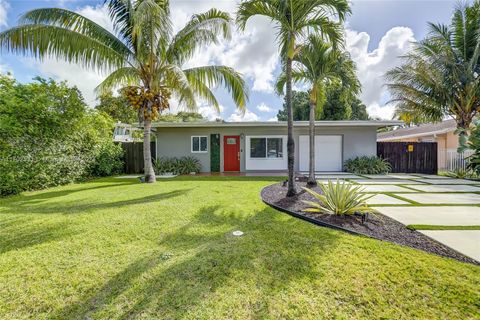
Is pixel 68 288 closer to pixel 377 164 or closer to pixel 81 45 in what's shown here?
pixel 81 45

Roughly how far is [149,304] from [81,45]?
8.54 m

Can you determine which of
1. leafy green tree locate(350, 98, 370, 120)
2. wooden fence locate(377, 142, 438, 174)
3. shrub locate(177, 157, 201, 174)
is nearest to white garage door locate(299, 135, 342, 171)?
wooden fence locate(377, 142, 438, 174)

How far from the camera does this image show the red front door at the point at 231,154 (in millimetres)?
13109

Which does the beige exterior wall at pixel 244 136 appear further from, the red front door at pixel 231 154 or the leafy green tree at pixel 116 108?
the leafy green tree at pixel 116 108

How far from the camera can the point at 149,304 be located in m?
2.10

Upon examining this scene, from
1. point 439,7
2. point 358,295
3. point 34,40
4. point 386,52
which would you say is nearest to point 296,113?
point 386,52

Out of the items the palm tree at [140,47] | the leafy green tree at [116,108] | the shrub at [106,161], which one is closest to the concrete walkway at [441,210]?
the palm tree at [140,47]

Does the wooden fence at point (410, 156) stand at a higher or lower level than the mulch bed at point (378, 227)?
higher

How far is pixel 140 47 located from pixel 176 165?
21.0 ft

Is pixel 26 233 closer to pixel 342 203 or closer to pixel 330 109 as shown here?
pixel 342 203

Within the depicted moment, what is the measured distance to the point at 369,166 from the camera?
39.7 feet

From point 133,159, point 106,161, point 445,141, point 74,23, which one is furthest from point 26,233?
point 445,141

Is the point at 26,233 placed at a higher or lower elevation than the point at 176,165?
lower

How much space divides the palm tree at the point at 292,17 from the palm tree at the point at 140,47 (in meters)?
2.77
